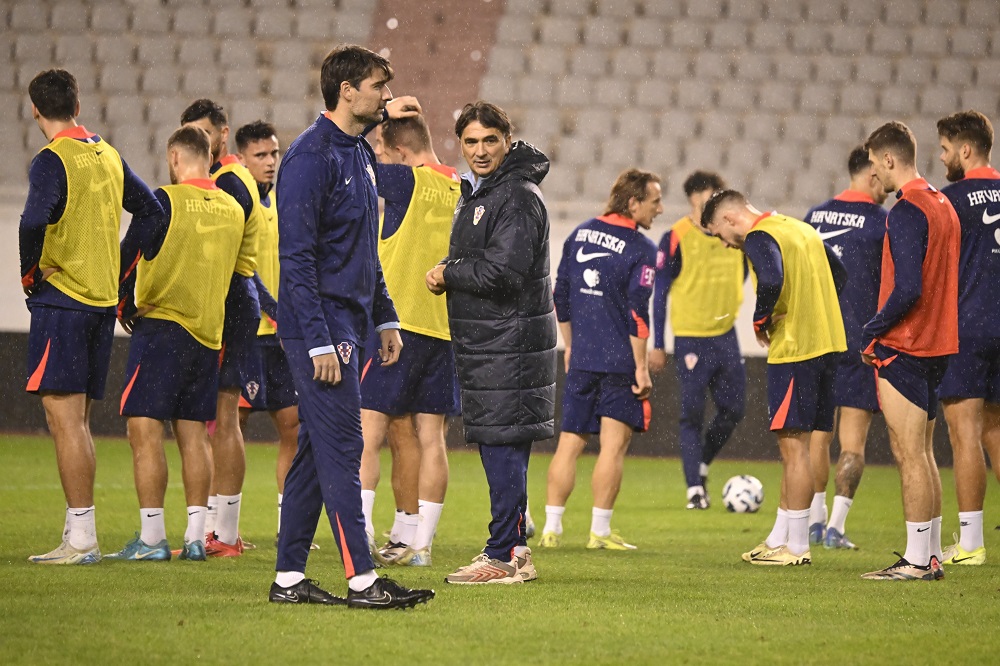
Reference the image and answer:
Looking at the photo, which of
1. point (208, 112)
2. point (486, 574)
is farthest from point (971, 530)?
point (208, 112)

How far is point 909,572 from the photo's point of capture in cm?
530

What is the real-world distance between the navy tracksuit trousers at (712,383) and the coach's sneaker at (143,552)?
13.9ft

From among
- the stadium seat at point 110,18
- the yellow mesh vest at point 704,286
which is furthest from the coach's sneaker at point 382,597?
the stadium seat at point 110,18

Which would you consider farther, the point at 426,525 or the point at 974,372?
the point at 974,372

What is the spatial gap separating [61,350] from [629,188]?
118 inches

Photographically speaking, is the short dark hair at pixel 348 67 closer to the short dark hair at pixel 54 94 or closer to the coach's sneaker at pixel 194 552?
the short dark hair at pixel 54 94

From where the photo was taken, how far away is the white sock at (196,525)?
568 cm

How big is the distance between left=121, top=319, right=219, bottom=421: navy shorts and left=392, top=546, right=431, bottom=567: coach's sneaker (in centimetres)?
105

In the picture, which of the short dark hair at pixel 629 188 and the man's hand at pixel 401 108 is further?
the short dark hair at pixel 629 188

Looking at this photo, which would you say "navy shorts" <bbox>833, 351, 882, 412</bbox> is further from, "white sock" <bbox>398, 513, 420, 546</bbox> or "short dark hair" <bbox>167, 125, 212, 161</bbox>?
"short dark hair" <bbox>167, 125, 212, 161</bbox>

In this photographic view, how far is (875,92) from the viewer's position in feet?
49.8

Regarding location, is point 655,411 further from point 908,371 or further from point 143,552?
point 143,552

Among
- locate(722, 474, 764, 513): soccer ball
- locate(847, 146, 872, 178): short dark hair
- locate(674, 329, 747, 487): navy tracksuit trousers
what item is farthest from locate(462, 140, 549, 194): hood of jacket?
locate(674, 329, 747, 487): navy tracksuit trousers

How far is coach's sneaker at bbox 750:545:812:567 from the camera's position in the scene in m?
5.87
